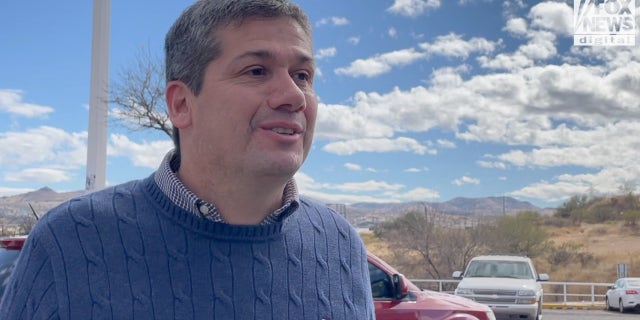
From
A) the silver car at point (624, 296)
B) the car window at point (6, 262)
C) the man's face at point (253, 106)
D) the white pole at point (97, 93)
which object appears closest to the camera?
the man's face at point (253, 106)

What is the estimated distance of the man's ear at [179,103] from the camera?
1956 millimetres

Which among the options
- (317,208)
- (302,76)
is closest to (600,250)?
(317,208)

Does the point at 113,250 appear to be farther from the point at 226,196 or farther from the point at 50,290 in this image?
the point at 226,196

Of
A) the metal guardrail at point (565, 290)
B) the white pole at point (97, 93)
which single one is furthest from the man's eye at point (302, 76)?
the metal guardrail at point (565, 290)

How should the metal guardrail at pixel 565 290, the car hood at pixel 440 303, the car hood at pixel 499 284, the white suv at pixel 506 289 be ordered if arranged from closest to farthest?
1. the car hood at pixel 440 303
2. the white suv at pixel 506 289
3. the car hood at pixel 499 284
4. the metal guardrail at pixel 565 290

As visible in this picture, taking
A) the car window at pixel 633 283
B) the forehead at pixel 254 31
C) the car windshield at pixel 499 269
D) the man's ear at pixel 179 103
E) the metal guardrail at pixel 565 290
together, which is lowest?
the metal guardrail at pixel 565 290

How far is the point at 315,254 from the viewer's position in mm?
2094

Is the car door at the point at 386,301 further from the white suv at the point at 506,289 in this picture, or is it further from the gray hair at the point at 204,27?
the white suv at the point at 506,289

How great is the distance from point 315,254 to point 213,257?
0.34 meters

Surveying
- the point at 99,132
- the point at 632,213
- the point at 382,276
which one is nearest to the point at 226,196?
the point at 382,276

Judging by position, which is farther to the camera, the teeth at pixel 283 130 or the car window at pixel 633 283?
the car window at pixel 633 283

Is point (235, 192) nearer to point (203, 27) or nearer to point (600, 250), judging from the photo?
point (203, 27)

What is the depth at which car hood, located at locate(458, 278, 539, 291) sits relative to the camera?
15.0 metres

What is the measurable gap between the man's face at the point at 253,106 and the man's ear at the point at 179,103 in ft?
0.14
